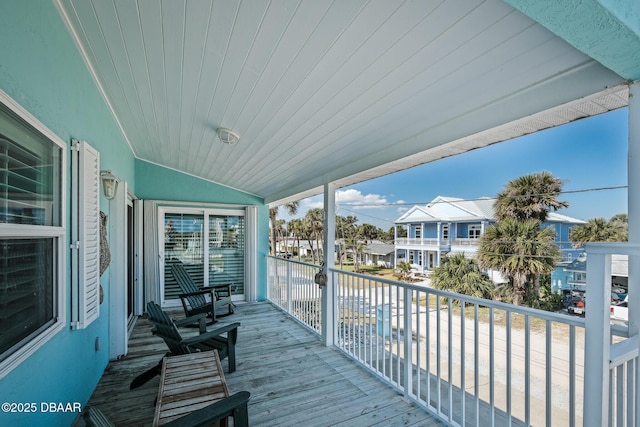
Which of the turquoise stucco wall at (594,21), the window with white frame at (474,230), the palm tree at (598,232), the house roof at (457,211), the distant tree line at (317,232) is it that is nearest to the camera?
the turquoise stucco wall at (594,21)

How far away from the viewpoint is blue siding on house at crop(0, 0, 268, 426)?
1.21 m

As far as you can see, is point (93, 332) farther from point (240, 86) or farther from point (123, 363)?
point (240, 86)

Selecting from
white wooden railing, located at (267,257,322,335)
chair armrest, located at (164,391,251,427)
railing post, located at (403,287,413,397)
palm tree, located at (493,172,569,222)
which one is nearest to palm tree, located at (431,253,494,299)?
palm tree, located at (493,172,569,222)

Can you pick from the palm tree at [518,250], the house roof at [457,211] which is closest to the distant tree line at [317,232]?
the house roof at [457,211]

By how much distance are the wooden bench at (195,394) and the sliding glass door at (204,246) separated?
3906 millimetres

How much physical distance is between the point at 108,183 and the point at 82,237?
3.46ft

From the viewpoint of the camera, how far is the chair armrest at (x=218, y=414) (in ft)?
4.19

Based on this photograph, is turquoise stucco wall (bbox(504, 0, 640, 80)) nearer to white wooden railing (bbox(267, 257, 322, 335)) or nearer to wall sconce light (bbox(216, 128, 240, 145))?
wall sconce light (bbox(216, 128, 240, 145))

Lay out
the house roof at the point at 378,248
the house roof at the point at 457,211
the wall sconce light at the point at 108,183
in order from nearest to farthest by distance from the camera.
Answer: the wall sconce light at the point at 108,183 → the house roof at the point at 457,211 → the house roof at the point at 378,248

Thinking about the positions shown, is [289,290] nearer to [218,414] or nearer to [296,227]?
[218,414]

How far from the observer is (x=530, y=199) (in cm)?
572

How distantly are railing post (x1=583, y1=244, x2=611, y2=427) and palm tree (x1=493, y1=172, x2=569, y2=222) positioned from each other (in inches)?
172

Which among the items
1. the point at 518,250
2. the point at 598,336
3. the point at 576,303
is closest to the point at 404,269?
Answer: the point at 518,250

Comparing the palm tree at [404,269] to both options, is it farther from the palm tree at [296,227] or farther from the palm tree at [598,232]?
the palm tree at [296,227]
